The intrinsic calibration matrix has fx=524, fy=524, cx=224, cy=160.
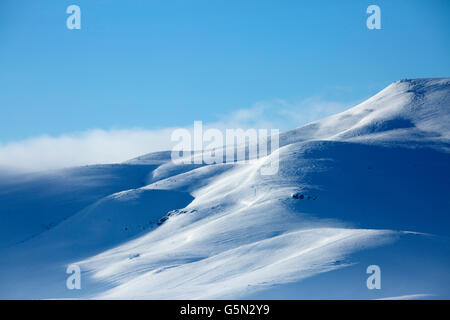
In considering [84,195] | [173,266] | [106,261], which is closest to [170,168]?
[84,195]

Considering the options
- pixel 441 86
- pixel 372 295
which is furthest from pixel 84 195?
pixel 441 86

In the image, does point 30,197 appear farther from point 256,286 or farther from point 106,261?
point 256,286

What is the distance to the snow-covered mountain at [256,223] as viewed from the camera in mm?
22422

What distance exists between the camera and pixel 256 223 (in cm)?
3322

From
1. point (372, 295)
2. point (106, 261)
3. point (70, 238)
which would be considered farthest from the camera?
Answer: point (70, 238)

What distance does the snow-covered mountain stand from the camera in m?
22.4

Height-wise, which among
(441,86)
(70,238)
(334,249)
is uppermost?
(441,86)

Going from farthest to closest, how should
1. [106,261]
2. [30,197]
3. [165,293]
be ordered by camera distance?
[30,197] → [106,261] → [165,293]

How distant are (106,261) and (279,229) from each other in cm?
1165

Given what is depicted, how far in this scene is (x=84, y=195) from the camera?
55.8m

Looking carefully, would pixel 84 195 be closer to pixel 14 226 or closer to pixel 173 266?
pixel 14 226
